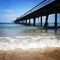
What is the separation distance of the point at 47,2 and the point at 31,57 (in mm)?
11645

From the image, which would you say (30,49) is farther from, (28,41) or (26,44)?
(28,41)

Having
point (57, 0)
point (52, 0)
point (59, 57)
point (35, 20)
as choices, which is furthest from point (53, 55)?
point (35, 20)

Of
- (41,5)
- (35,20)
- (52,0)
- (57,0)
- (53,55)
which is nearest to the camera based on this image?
(53,55)

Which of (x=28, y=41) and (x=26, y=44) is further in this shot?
(x=28, y=41)

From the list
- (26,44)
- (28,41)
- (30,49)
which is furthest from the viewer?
(28,41)

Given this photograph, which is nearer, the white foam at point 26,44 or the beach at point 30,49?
the beach at point 30,49

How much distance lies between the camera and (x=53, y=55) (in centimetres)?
440

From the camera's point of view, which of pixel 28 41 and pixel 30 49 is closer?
pixel 30 49

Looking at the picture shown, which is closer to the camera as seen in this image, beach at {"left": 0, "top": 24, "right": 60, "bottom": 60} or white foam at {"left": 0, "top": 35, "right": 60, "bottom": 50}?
beach at {"left": 0, "top": 24, "right": 60, "bottom": 60}

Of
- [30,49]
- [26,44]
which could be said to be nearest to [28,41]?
[26,44]

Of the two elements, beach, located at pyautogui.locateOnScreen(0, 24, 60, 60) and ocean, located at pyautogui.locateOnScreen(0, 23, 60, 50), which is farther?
ocean, located at pyautogui.locateOnScreen(0, 23, 60, 50)

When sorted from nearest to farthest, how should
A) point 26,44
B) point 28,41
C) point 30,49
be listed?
point 30,49
point 26,44
point 28,41

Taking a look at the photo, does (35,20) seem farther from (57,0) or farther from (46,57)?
(46,57)

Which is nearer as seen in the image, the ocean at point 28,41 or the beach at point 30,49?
the beach at point 30,49
